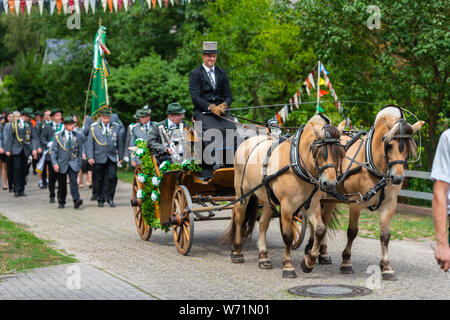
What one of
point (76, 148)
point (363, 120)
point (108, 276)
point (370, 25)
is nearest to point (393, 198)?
point (108, 276)

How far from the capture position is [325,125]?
7.80 metres

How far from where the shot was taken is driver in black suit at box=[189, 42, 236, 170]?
9875mm

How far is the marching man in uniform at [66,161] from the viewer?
15.6 meters

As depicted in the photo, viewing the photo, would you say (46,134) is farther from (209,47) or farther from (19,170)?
(209,47)

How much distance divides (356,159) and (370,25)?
586 cm

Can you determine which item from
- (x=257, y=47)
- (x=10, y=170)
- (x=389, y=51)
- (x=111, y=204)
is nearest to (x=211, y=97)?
(x=389, y=51)

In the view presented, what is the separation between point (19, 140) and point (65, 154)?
418 centimetres

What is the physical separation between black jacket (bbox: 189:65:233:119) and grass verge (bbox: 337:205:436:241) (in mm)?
2926

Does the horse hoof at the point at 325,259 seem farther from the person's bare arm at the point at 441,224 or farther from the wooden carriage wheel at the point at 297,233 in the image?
the person's bare arm at the point at 441,224

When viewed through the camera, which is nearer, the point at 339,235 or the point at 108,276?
the point at 108,276

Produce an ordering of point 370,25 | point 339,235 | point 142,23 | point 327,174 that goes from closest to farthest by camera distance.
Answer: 1. point 327,174
2. point 339,235
3. point 370,25
4. point 142,23

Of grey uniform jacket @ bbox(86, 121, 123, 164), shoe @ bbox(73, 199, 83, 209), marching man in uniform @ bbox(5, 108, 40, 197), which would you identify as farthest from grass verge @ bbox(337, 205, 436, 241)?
marching man in uniform @ bbox(5, 108, 40, 197)

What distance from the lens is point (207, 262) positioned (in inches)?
366

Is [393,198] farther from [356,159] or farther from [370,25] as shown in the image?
[370,25]
